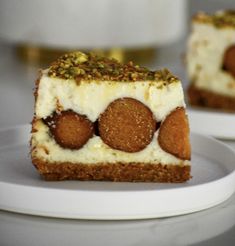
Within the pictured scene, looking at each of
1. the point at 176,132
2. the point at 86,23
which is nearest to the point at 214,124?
the point at 176,132

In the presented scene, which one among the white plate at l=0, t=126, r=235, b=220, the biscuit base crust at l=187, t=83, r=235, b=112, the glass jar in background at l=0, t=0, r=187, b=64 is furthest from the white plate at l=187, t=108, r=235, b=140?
the glass jar in background at l=0, t=0, r=187, b=64

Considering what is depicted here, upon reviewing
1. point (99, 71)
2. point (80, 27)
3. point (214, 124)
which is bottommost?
point (80, 27)

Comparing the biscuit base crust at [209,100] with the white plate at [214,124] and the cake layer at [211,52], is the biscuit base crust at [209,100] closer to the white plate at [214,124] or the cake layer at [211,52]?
the cake layer at [211,52]

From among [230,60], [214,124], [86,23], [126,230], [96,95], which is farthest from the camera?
[86,23]

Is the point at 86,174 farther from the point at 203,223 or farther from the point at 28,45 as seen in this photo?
the point at 28,45

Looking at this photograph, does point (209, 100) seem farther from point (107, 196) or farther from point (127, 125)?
point (107, 196)

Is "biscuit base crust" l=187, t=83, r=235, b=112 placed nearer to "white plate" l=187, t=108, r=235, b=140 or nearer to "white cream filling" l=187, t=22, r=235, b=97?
"white cream filling" l=187, t=22, r=235, b=97

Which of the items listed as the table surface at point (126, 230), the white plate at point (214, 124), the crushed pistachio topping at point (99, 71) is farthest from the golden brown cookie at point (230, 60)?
the table surface at point (126, 230)

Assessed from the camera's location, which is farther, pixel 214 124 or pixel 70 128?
pixel 214 124
